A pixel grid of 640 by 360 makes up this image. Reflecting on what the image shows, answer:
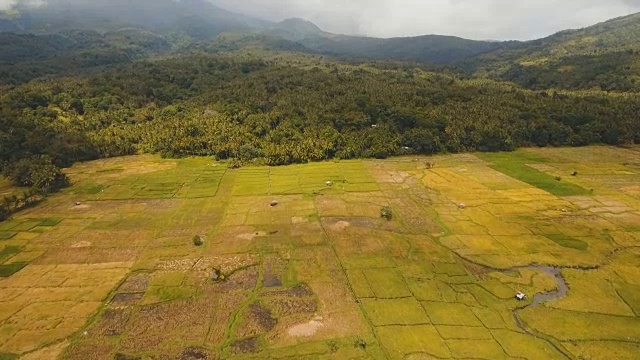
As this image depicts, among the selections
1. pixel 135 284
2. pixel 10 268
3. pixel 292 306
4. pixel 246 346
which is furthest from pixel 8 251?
pixel 292 306

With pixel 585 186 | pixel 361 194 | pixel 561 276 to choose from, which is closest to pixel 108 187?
pixel 361 194

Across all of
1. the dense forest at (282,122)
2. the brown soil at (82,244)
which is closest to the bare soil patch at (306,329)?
the brown soil at (82,244)

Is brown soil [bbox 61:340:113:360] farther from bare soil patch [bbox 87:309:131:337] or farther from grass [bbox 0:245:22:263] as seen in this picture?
grass [bbox 0:245:22:263]

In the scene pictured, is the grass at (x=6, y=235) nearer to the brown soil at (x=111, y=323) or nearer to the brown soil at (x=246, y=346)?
the brown soil at (x=111, y=323)

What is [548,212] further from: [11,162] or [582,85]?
[582,85]

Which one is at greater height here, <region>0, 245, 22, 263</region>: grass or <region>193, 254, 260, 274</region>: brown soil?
<region>193, 254, 260, 274</region>: brown soil

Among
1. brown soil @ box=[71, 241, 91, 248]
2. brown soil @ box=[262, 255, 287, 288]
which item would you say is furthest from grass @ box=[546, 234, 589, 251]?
brown soil @ box=[71, 241, 91, 248]
